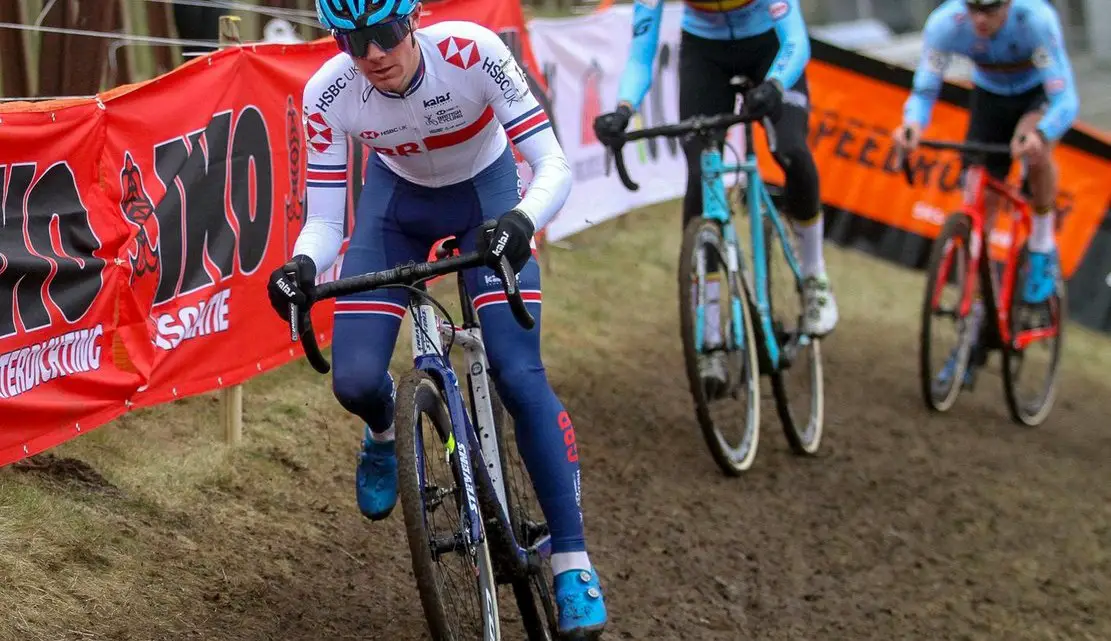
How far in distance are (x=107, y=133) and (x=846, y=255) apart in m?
9.42

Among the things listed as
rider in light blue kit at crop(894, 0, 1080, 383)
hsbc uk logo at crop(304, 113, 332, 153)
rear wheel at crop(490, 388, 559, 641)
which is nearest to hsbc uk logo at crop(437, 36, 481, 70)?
hsbc uk logo at crop(304, 113, 332, 153)

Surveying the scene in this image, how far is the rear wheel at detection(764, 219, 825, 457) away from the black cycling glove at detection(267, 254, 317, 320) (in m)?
3.43

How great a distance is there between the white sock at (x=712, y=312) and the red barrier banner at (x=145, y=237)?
2.05 m

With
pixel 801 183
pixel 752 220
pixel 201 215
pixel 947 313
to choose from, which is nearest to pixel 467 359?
pixel 201 215

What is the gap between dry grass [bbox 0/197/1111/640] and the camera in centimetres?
439

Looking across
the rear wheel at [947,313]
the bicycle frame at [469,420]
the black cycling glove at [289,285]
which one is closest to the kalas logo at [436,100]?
the bicycle frame at [469,420]

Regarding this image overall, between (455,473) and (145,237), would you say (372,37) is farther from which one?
(145,237)

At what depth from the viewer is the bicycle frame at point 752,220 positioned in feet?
20.0

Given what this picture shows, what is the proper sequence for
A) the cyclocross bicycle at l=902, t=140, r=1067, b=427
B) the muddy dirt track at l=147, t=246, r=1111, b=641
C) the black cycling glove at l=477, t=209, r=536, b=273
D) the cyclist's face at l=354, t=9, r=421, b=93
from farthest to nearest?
the cyclocross bicycle at l=902, t=140, r=1067, b=427 < the muddy dirt track at l=147, t=246, r=1111, b=641 < the cyclist's face at l=354, t=9, r=421, b=93 < the black cycling glove at l=477, t=209, r=536, b=273

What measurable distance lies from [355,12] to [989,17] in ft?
16.3

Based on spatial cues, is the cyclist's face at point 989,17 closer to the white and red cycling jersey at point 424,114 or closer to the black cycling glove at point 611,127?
the black cycling glove at point 611,127

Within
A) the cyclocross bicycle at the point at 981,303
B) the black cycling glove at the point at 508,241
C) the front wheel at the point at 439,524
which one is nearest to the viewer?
the front wheel at the point at 439,524

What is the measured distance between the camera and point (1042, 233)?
824cm

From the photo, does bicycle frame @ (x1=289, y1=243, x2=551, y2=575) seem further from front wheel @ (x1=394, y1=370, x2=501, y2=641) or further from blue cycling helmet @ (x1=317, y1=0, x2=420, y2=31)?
blue cycling helmet @ (x1=317, y1=0, x2=420, y2=31)
